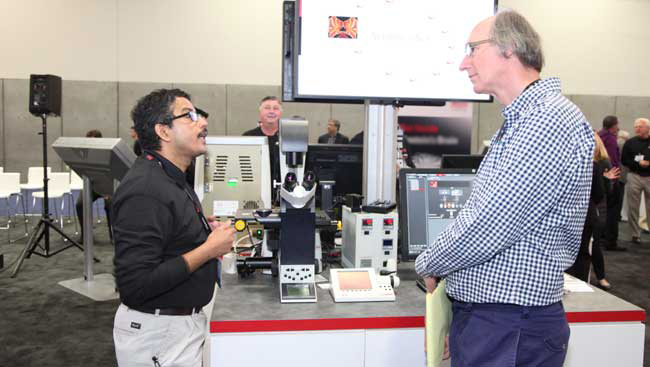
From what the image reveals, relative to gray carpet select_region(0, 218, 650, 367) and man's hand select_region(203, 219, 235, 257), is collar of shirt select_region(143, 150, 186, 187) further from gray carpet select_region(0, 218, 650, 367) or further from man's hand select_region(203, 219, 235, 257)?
gray carpet select_region(0, 218, 650, 367)

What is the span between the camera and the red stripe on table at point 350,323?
1.73 m

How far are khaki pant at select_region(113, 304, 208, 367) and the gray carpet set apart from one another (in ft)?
6.18

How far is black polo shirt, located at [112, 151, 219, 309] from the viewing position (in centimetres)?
154

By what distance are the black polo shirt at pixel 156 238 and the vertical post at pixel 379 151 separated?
1065 millimetres

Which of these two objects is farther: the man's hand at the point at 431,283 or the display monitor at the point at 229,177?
the display monitor at the point at 229,177

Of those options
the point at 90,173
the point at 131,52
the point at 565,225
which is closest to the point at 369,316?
the point at 565,225

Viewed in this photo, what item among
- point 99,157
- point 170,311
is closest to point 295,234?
point 170,311

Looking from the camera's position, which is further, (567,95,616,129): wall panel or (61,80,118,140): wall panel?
(567,95,616,129): wall panel

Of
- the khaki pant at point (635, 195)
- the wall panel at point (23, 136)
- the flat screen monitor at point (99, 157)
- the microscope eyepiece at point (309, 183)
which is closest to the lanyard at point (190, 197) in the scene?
the microscope eyepiece at point (309, 183)

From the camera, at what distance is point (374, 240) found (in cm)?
223

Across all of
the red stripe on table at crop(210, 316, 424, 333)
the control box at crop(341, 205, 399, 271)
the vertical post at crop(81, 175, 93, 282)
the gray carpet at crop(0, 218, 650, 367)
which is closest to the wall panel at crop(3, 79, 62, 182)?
the gray carpet at crop(0, 218, 650, 367)

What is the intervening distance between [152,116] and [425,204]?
1106 mm

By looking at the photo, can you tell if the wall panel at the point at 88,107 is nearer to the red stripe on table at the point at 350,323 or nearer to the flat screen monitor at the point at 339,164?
the flat screen monitor at the point at 339,164

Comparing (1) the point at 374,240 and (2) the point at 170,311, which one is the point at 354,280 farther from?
(2) the point at 170,311
